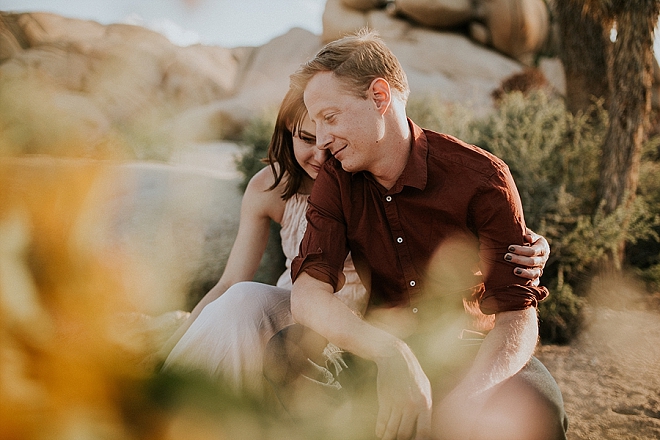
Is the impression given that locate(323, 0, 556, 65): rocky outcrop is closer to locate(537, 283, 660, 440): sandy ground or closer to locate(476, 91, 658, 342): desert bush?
locate(476, 91, 658, 342): desert bush

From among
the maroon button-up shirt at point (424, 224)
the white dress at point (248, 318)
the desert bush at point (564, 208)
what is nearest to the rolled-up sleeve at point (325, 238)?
the maroon button-up shirt at point (424, 224)

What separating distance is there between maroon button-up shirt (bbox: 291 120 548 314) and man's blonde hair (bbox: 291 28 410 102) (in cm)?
29

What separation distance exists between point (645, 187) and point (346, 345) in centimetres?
484

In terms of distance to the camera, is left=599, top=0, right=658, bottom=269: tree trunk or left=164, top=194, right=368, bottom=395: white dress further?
left=599, top=0, right=658, bottom=269: tree trunk

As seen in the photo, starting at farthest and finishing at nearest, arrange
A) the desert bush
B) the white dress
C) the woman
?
the desert bush → the white dress → the woman

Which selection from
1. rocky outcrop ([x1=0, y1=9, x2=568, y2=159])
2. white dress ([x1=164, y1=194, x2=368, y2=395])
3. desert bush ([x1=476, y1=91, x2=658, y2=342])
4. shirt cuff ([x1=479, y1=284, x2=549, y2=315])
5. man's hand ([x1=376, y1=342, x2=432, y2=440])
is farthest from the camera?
desert bush ([x1=476, y1=91, x2=658, y2=342])

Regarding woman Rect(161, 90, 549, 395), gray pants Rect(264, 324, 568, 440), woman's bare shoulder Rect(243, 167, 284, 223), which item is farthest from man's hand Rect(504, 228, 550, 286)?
woman's bare shoulder Rect(243, 167, 284, 223)

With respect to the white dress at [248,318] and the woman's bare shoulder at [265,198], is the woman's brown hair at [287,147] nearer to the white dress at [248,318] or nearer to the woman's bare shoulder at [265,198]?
the woman's bare shoulder at [265,198]

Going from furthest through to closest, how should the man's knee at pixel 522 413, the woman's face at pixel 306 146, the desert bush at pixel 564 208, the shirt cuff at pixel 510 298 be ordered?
the desert bush at pixel 564 208, the woman's face at pixel 306 146, the shirt cuff at pixel 510 298, the man's knee at pixel 522 413

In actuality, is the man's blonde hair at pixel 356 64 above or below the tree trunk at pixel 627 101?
above

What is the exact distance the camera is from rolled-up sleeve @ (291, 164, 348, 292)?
181cm

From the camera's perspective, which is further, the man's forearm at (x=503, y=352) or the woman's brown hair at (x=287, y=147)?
the woman's brown hair at (x=287, y=147)

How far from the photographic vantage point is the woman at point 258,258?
6.27 feet

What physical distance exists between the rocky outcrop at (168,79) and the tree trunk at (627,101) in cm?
345
